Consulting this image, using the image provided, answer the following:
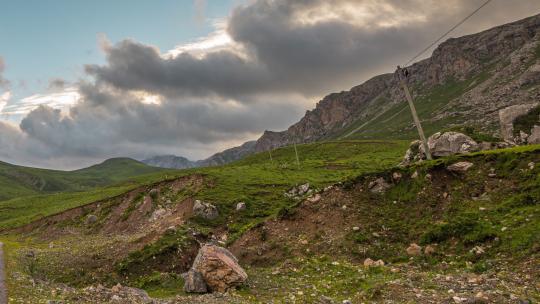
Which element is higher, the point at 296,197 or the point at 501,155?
the point at 501,155

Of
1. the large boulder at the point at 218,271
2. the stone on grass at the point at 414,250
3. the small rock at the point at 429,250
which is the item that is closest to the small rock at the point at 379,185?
the stone on grass at the point at 414,250

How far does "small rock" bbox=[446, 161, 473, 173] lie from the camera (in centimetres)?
2936

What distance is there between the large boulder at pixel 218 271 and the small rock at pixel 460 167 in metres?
20.0

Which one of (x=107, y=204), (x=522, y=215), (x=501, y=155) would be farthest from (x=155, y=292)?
(x=107, y=204)

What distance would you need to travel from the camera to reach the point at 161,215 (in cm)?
5338

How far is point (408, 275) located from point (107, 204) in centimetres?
6112

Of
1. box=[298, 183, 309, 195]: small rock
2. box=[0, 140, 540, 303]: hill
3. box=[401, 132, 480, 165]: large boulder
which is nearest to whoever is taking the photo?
box=[0, 140, 540, 303]: hill

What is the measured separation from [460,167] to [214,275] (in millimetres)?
21970

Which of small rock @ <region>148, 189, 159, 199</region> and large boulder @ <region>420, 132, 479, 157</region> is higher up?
small rock @ <region>148, 189, 159, 199</region>

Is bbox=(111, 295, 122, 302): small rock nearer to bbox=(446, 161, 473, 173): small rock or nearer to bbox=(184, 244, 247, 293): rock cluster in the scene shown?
bbox=(184, 244, 247, 293): rock cluster

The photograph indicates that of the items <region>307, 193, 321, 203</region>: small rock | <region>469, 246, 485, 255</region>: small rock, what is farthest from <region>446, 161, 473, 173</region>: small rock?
<region>307, 193, 321, 203</region>: small rock

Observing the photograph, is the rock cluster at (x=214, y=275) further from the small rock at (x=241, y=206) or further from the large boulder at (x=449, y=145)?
the large boulder at (x=449, y=145)

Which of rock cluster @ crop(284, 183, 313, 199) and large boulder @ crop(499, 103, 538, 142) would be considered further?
A: rock cluster @ crop(284, 183, 313, 199)

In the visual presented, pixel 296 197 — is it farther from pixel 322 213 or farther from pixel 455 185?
pixel 455 185
